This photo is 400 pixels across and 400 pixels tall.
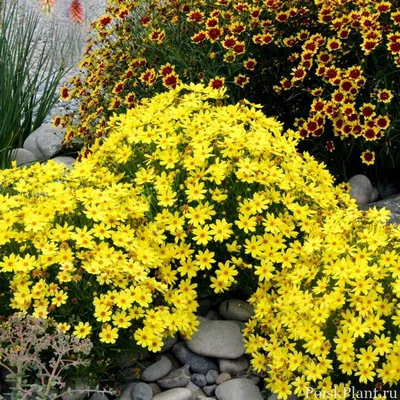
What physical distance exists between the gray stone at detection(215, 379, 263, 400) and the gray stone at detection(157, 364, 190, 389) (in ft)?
0.46

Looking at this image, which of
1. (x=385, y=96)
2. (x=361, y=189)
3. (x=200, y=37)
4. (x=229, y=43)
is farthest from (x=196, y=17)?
(x=361, y=189)

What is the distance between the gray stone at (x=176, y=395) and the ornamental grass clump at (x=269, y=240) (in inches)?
11.5

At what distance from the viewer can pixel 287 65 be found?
4.84m

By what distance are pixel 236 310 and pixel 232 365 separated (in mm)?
301

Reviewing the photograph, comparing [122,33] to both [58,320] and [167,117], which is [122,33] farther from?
[58,320]

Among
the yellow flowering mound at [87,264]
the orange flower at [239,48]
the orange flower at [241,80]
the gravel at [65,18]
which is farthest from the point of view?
the gravel at [65,18]

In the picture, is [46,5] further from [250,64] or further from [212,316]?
[212,316]

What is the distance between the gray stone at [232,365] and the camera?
3.17m

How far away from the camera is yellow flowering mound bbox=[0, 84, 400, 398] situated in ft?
9.26

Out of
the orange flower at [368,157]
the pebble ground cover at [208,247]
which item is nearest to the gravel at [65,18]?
the orange flower at [368,157]

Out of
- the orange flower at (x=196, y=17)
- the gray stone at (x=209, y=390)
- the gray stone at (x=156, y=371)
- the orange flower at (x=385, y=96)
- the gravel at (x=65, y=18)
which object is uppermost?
the orange flower at (x=196, y=17)

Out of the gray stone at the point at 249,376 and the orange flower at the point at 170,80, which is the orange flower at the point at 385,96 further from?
the gray stone at the point at 249,376

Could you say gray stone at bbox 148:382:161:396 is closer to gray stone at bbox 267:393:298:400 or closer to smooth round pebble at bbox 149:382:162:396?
smooth round pebble at bbox 149:382:162:396

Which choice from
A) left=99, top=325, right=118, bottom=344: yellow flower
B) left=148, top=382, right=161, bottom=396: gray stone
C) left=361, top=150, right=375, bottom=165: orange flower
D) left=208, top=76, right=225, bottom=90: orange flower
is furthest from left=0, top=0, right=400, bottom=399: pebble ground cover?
left=208, top=76, right=225, bottom=90: orange flower
